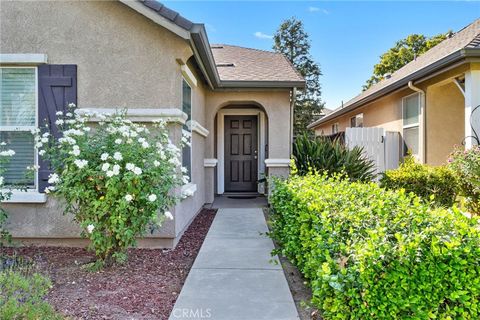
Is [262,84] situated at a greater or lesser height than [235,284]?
greater

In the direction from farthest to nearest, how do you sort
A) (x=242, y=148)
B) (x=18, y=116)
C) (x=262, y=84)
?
(x=242, y=148), (x=262, y=84), (x=18, y=116)

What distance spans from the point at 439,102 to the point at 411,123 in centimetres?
118

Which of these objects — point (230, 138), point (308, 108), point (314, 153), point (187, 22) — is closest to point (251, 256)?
point (187, 22)

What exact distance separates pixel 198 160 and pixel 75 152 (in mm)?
4582

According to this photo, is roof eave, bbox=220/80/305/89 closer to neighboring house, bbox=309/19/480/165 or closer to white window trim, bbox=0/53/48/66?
neighboring house, bbox=309/19/480/165

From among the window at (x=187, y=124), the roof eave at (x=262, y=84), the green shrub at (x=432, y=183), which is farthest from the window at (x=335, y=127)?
the window at (x=187, y=124)

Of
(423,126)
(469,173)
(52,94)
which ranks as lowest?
(469,173)

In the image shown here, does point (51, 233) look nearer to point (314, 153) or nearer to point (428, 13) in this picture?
point (314, 153)

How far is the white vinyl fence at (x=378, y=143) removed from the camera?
1191 cm

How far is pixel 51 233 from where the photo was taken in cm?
575

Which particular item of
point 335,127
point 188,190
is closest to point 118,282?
point 188,190

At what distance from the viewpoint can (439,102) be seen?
32.6ft

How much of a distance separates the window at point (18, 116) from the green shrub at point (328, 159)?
20.1 ft
